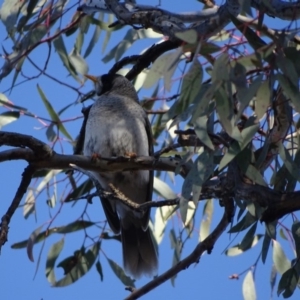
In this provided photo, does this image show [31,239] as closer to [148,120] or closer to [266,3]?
[148,120]

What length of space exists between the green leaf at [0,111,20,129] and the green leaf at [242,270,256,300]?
1.29 metres

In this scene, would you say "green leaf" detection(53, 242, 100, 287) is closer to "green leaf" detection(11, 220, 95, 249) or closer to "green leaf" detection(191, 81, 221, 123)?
"green leaf" detection(11, 220, 95, 249)

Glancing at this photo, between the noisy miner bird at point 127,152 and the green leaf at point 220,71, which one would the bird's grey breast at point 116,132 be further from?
the green leaf at point 220,71

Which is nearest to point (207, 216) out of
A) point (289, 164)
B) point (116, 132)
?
point (116, 132)

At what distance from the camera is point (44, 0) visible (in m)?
3.85

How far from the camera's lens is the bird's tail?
4.22 metres

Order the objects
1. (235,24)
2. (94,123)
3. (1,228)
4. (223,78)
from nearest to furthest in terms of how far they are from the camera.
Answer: (223,78)
(235,24)
(1,228)
(94,123)

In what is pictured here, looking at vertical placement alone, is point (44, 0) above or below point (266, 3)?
above

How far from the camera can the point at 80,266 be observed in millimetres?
3957

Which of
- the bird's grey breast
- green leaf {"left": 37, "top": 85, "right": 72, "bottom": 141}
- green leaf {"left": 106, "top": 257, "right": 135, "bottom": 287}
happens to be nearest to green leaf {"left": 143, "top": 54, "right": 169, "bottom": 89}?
green leaf {"left": 37, "top": 85, "right": 72, "bottom": 141}

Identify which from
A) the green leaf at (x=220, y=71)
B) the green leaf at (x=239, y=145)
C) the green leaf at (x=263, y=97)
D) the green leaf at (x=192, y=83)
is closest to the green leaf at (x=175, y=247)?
the green leaf at (x=239, y=145)

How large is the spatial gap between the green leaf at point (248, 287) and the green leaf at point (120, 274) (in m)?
0.76

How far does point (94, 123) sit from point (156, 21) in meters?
1.35

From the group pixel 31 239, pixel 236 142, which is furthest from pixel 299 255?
pixel 31 239
